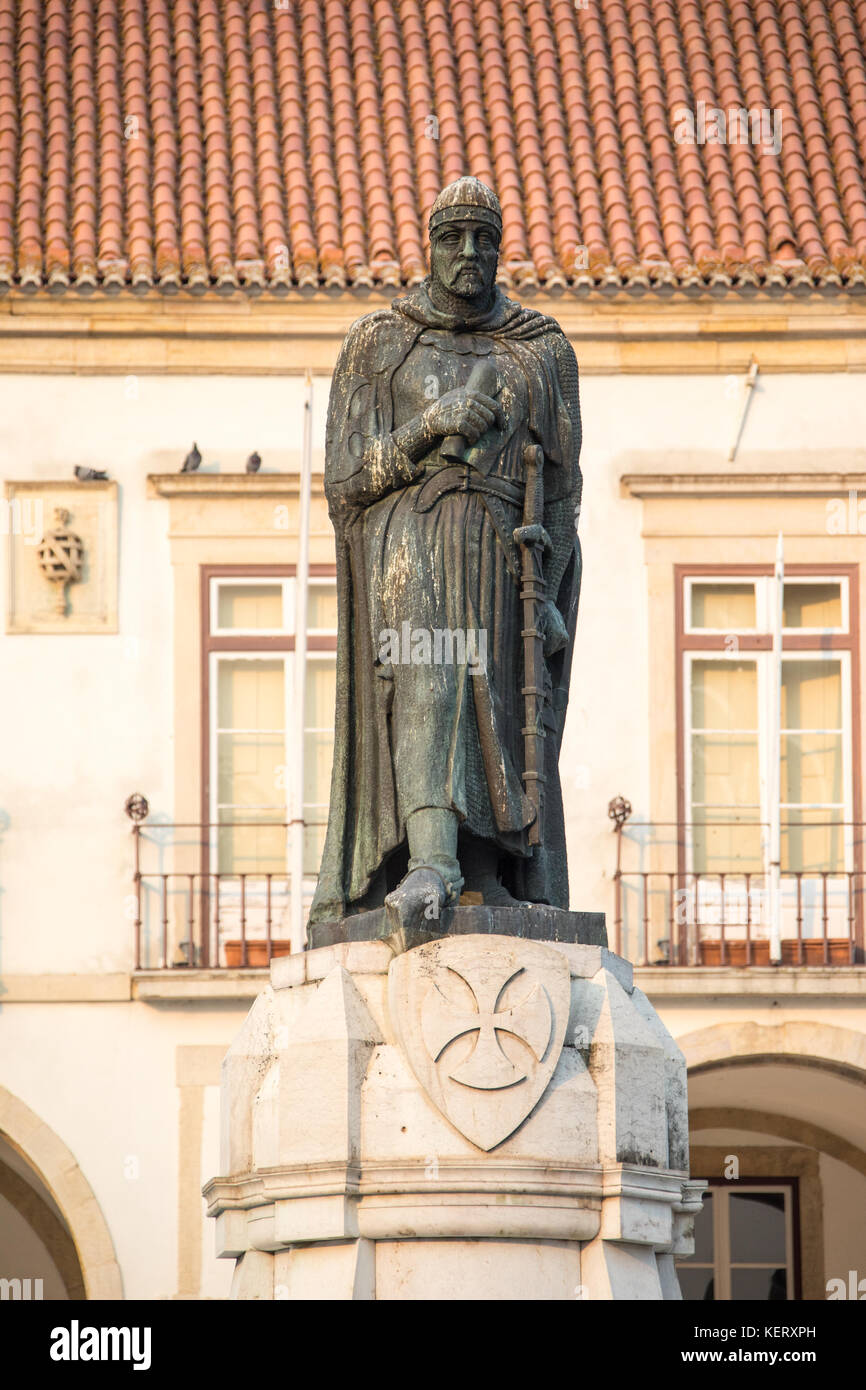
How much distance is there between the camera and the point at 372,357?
24.9 ft

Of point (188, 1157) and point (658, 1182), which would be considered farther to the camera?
point (188, 1157)

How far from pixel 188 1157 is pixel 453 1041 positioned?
10.3 metres

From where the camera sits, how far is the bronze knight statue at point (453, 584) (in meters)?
7.27

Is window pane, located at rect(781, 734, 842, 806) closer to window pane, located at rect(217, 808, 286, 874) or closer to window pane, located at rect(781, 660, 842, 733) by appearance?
window pane, located at rect(781, 660, 842, 733)

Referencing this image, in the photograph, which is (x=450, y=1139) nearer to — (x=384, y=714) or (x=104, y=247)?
(x=384, y=714)

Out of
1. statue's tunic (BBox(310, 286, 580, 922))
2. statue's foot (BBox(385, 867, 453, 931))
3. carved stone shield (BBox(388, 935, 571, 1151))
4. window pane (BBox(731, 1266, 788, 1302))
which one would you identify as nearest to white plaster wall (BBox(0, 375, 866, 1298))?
window pane (BBox(731, 1266, 788, 1302))

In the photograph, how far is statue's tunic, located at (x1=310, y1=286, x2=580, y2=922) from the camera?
7277mm

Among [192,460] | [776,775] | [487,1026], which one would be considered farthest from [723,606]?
[487,1026]

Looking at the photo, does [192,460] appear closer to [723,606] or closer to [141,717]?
[141,717]

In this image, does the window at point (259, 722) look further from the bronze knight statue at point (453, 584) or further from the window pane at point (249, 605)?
the bronze knight statue at point (453, 584)

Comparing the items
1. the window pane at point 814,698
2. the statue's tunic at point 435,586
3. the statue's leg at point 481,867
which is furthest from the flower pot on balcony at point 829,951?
the statue's leg at point 481,867

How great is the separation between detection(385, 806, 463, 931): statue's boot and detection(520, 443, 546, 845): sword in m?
0.23

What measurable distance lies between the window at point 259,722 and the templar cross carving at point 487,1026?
10262 mm
